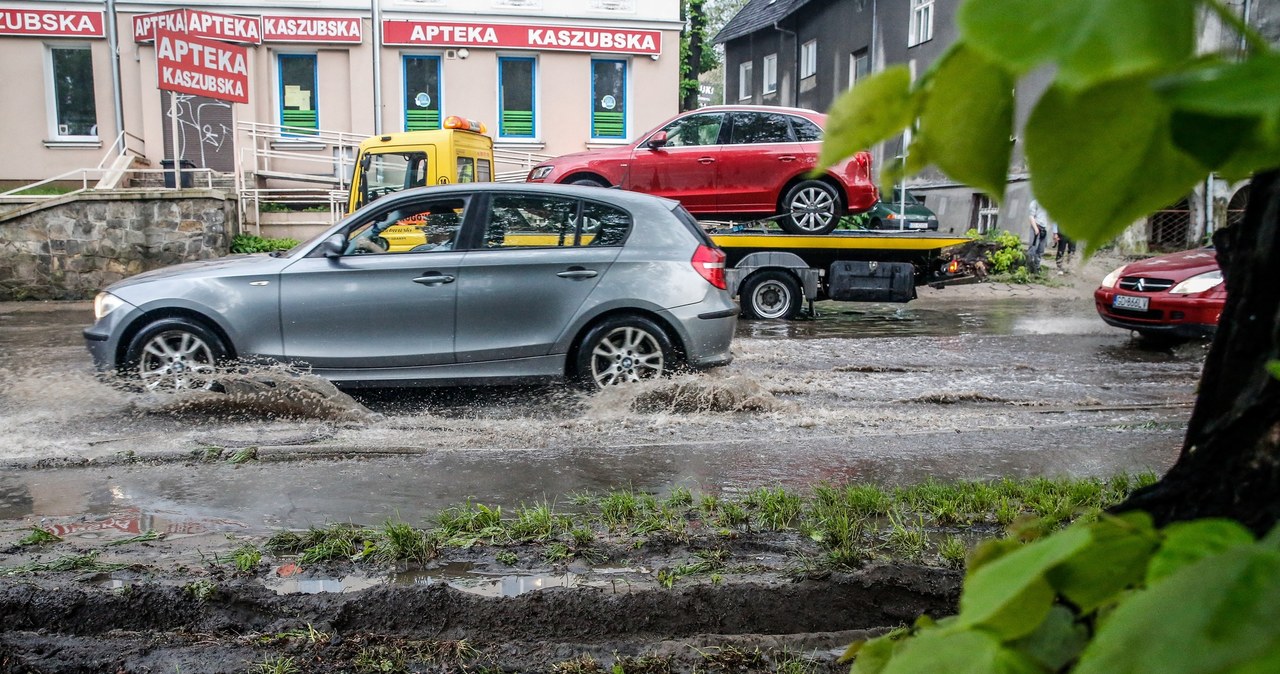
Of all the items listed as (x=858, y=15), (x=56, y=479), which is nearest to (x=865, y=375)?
(x=56, y=479)

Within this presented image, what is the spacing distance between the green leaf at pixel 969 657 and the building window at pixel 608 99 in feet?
77.9

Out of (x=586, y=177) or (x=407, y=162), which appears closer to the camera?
(x=586, y=177)

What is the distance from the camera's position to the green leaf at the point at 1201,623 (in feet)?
1.88

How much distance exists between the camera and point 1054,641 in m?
0.73

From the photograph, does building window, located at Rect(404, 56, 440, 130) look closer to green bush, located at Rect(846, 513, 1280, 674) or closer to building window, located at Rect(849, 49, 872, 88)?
building window, located at Rect(849, 49, 872, 88)

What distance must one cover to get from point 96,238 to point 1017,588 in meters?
18.6

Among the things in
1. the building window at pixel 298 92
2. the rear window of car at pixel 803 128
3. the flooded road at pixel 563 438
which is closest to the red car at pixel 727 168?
the rear window of car at pixel 803 128

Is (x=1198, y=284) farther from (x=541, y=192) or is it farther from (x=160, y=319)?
(x=160, y=319)

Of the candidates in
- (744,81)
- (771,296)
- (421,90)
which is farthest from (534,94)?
Answer: (744,81)

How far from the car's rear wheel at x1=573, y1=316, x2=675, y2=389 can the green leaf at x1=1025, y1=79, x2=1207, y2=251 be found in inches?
284

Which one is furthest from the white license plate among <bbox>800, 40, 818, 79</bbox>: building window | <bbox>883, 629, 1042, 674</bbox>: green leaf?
<bbox>800, 40, 818, 79</bbox>: building window

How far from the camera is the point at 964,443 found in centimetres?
659

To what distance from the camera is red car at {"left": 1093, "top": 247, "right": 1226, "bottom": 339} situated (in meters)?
10.6

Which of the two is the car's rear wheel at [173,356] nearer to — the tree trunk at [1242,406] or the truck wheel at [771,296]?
the tree trunk at [1242,406]
